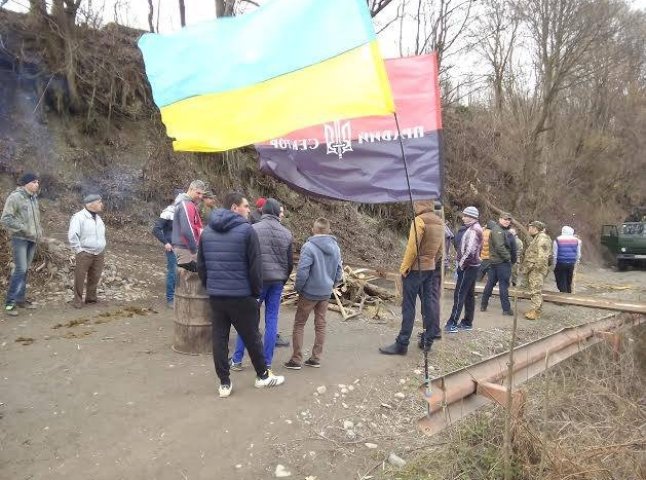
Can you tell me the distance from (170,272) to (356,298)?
3361mm

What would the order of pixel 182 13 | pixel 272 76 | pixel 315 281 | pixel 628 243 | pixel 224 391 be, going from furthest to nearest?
pixel 628 243, pixel 182 13, pixel 315 281, pixel 224 391, pixel 272 76

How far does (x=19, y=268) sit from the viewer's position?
7.03 metres

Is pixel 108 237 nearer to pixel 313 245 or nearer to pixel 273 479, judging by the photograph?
pixel 313 245

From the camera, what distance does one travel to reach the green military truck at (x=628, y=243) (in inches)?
816

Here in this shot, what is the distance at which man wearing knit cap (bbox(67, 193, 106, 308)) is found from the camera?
23.9ft

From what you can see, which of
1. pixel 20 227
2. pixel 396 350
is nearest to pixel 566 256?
pixel 396 350

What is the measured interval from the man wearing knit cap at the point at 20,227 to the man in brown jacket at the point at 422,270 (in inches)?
208

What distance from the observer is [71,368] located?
5230 mm

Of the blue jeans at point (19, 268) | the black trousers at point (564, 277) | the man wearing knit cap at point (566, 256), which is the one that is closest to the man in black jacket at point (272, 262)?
the blue jeans at point (19, 268)

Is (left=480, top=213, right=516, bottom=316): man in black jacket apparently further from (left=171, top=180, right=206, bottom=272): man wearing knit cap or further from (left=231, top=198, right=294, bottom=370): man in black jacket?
(left=171, top=180, right=206, bottom=272): man wearing knit cap

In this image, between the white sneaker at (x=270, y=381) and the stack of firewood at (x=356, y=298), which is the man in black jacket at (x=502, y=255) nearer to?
the stack of firewood at (x=356, y=298)

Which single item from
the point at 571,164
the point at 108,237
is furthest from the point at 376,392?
the point at 571,164

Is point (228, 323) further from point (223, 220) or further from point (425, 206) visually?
point (425, 206)

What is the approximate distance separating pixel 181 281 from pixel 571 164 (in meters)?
25.2
